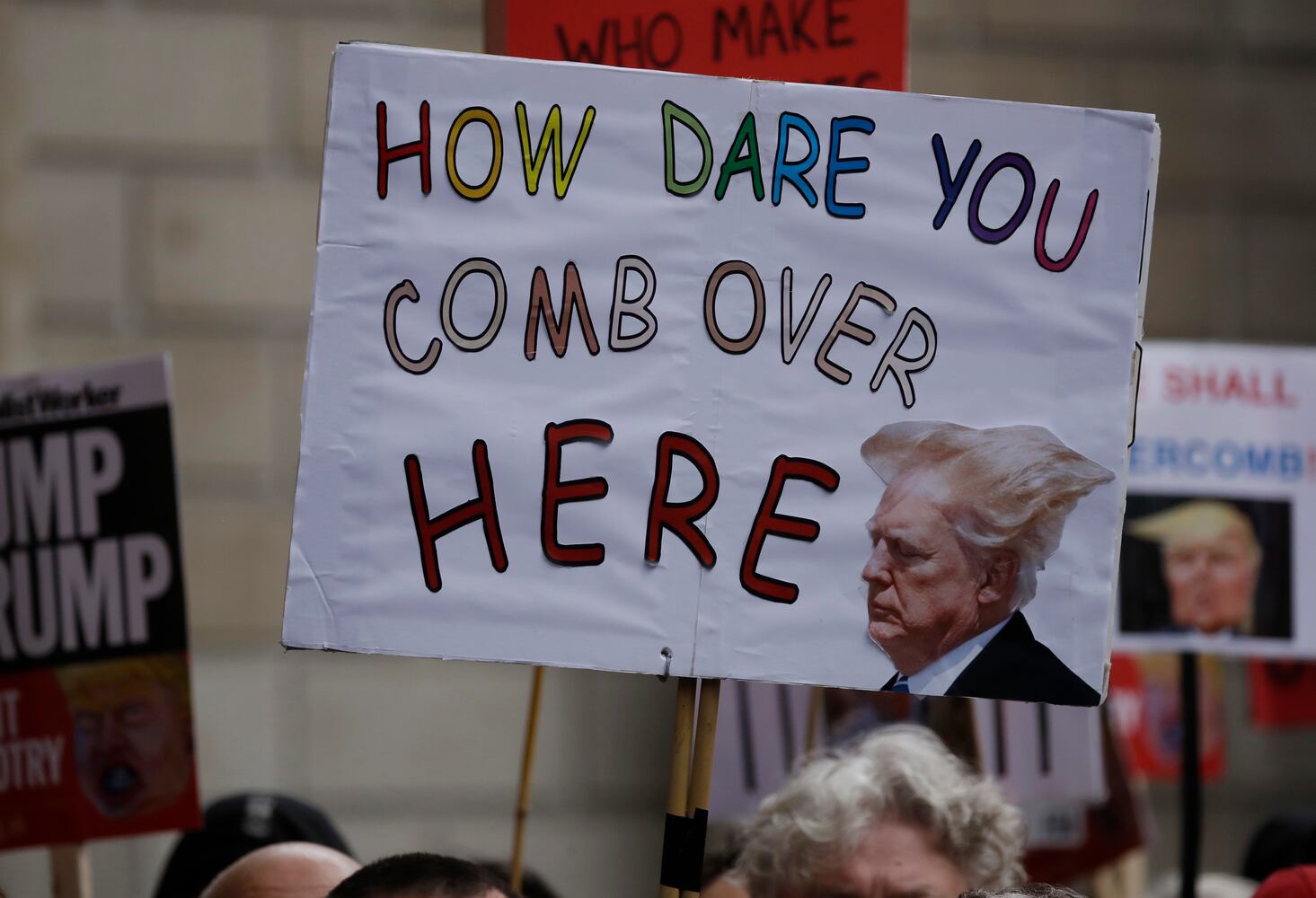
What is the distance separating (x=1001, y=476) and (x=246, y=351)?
154 inches

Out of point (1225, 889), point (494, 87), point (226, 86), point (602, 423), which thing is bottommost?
point (1225, 889)

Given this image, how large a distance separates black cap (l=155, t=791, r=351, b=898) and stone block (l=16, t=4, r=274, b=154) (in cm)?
285

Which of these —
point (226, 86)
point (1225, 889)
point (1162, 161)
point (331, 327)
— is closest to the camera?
point (331, 327)

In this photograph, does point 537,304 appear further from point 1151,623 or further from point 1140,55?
point 1140,55

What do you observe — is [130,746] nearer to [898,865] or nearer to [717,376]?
[898,865]

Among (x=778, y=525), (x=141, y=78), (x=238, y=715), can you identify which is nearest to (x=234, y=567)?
(x=238, y=715)

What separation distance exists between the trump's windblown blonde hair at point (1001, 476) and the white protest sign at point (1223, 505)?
6.90 ft

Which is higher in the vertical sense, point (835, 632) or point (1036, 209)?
point (1036, 209)

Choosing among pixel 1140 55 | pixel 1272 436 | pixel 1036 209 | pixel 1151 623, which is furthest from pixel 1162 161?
pixel 1036 209

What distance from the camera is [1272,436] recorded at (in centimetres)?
455

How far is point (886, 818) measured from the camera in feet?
9.14

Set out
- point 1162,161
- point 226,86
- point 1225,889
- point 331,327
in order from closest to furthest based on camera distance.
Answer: point 331,327, point 1225,889, point 226,86, point 1162,161

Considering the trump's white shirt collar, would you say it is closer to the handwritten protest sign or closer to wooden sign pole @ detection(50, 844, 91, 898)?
the handwritten protest sign

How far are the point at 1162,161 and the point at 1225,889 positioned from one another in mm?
3228
